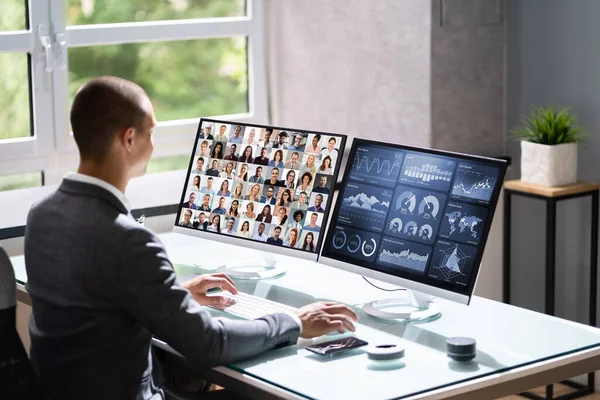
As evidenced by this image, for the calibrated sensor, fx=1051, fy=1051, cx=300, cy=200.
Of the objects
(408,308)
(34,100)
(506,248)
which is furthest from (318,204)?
(34,100)

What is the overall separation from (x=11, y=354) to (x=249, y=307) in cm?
61

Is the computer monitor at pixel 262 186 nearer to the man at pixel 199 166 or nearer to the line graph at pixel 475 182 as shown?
the man at pixel 199 166

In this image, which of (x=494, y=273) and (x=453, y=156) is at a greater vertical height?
(x=453, y=156)

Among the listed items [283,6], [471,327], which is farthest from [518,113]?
[471,327]

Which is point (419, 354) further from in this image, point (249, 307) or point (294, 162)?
point (294, 162)

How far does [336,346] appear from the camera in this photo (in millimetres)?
2203

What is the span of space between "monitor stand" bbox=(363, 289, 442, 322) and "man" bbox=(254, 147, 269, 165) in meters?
0.52

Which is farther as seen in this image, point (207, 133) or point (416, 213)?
point (207, 133)

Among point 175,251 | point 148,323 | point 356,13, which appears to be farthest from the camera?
point 356,13

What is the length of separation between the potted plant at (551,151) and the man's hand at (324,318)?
1558mm

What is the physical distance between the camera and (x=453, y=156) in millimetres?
2414

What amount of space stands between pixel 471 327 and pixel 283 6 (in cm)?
224

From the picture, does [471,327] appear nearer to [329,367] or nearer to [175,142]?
[329,367]

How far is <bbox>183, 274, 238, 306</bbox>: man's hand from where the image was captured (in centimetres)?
252
